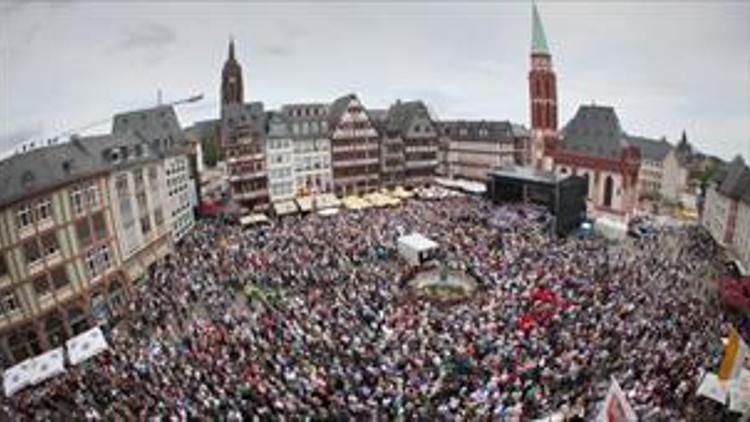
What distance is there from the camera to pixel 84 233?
26625mm

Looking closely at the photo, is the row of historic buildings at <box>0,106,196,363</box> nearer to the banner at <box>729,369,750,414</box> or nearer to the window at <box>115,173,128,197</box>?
the window at <box>115,173,128,197</box>

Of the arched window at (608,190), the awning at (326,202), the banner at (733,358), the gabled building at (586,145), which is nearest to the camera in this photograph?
the banner at (733,358)

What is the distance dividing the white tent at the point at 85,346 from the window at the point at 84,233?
5796 mm

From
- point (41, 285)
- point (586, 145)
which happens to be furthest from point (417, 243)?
point (586, 145)

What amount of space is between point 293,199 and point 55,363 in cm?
3744

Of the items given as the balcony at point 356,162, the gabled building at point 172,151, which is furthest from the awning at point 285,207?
the gabled building at point 172,151

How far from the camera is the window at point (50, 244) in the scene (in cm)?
2188

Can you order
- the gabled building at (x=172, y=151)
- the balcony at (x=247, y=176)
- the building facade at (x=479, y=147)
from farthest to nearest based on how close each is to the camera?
the building facade at (x=479, y=147) → the balcony at (x=247, y=176) → the gabled building at (x=172, y=151)

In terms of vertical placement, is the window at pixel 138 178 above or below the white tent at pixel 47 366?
above

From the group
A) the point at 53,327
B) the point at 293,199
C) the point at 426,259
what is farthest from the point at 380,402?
the point at 293,199

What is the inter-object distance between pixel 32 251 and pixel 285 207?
110 feet

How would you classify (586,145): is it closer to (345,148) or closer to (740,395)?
(345,148)

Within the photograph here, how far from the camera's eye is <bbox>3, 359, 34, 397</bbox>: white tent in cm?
1833

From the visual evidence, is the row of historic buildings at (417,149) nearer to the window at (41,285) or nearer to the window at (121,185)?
the window at (121,185)
